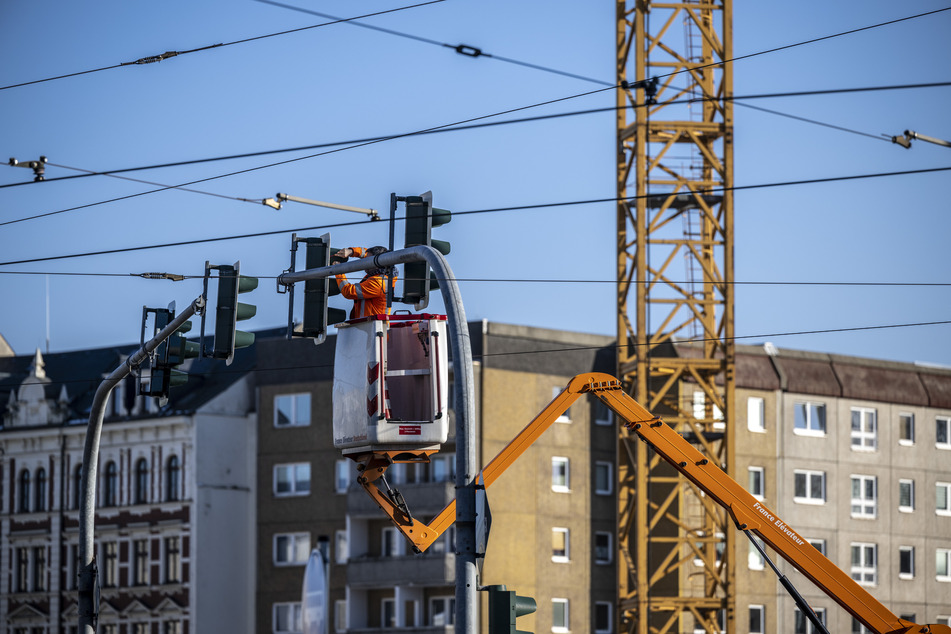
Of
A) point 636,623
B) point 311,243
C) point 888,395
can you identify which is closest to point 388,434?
point 311,243

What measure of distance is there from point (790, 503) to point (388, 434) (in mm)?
53779

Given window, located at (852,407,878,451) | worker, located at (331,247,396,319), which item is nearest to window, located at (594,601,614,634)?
window, located at (852,407,878,451)

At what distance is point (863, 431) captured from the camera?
252ft

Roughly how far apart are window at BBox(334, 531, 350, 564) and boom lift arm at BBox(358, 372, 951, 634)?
35867mm

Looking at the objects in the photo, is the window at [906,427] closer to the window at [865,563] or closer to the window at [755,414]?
the window at [865,563]

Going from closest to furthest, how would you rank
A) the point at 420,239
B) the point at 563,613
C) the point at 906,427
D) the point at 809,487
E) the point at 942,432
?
1. the point at 420,239
2. the point at 563,613
3. the point at 809,487
4. the point at 906,427
5. the point at 942,432

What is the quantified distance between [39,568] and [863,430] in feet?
114

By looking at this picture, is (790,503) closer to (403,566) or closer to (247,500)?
(403,566)

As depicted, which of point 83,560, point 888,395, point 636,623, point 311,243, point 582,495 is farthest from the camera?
point 888,395

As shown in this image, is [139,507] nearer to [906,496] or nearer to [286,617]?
[286,617]

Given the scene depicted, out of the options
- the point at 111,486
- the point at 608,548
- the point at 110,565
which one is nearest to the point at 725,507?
the point at 608,548

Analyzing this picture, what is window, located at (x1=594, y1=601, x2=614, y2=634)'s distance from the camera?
7031 centimetres

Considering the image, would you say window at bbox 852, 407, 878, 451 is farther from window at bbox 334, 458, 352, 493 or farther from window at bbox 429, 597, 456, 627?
window at bbox 334, 458, 352, 493

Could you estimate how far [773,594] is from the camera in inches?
2879
